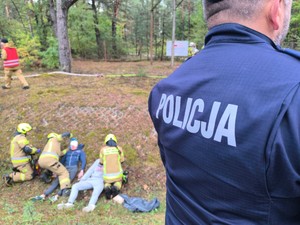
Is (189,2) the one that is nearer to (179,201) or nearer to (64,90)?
(64,90)

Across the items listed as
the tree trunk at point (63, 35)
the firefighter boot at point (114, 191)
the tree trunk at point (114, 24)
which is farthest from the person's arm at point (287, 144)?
the tree trunk at point (114, 24)

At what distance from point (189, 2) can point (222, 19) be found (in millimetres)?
Result: 26209

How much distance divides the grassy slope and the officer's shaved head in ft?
11.9

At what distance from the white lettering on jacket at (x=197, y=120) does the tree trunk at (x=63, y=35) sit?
953 cm

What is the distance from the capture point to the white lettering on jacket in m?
0.72

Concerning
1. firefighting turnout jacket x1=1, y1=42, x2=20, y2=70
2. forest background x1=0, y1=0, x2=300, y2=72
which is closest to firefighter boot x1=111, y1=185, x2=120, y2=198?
firefighting turnout jacket x1=1, y1=42, x2=20, y2=70

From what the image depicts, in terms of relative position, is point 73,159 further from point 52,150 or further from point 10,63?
point 10,63

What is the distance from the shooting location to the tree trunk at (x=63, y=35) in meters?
9.32

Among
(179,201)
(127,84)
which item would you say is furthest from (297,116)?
(127,84)

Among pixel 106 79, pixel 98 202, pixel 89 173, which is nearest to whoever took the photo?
pixel 98 202

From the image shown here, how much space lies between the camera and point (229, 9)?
865 millimetres

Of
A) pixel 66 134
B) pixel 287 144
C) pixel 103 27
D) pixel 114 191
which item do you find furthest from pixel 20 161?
pixel 103 27

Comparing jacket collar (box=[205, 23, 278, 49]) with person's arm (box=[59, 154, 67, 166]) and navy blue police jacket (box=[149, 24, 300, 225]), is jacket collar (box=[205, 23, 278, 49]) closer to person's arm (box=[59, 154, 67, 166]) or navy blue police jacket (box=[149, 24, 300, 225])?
navy blue police jacket (box=[149, 24, 300, 225])

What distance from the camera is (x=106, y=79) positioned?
30.5ft
